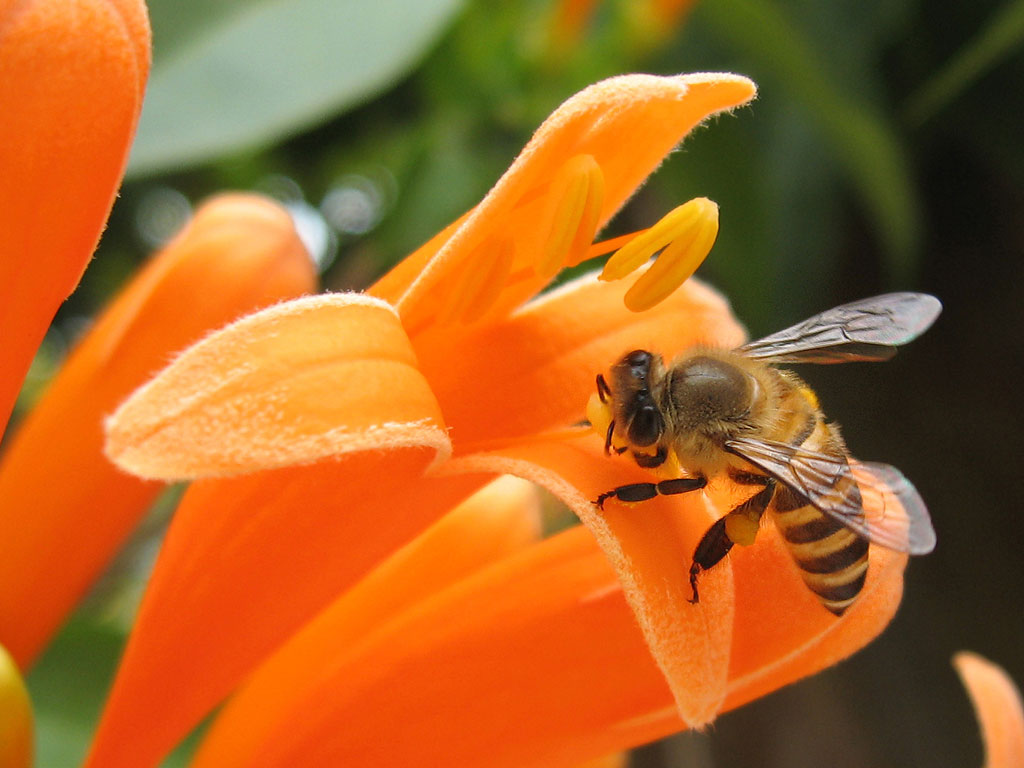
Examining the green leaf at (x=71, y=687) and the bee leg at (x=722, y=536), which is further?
the green leaf at (x=71, y=687)

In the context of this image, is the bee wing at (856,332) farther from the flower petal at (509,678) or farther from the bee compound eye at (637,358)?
the flower petal at (509,678)

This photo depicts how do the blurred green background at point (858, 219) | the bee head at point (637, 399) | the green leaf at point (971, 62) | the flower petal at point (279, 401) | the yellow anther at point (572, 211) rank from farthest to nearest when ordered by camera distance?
1. the blurred green background at point (858, 219)
2. the green leaf at point (971, 62)
3. the bee head at point (637, 399)
4. the yellow anther at point (572, 211)
5. the flower petal at point (279, 401)

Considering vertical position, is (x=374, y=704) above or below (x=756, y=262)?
above

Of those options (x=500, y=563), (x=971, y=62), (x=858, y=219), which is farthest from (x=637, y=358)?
(x=858, y=219)

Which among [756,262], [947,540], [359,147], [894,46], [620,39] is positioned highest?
[894,46]

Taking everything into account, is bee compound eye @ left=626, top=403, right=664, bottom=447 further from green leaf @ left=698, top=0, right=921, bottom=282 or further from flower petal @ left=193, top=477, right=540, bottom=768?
green leaf @ left=698, top=0, right=921, bottom=282

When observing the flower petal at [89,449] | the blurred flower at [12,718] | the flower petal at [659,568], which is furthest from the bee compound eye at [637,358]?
the blurred flower at [12,718]

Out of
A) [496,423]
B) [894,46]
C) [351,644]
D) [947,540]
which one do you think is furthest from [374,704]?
[894,46]

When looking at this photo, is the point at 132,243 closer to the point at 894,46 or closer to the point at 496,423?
the point at 894,46
